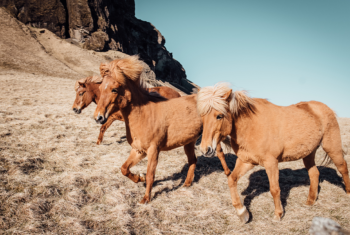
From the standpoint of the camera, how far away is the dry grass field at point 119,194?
300 centimetres

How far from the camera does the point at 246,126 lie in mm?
3357

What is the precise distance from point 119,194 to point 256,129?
285 centimetres

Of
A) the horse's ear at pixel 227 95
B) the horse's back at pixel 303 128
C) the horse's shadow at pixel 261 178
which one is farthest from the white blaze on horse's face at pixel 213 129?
the horse's shadow at pixel 261 178

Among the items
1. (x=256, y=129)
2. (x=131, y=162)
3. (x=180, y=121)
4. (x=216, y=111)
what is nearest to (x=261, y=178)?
(x=256, y=129)

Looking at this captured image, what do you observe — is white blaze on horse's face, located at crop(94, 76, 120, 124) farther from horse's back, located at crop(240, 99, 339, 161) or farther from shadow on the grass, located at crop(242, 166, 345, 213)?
shadow on the grass, located at crop(242, 166, 345, 213)

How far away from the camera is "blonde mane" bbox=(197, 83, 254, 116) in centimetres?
298

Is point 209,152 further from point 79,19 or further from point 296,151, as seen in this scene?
point 79,19

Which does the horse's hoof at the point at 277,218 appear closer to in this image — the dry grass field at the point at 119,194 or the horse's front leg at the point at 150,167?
the dry grass field at the point at 119,194

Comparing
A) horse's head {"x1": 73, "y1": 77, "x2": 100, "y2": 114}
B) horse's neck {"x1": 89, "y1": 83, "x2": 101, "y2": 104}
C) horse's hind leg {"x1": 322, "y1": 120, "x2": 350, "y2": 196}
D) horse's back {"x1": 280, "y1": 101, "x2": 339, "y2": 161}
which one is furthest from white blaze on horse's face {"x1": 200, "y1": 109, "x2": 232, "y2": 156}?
horse's head {"x1": 73, "y1": 77, "x2": 100, "y2": 114}

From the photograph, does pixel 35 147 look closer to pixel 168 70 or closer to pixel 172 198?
pixel 172 198

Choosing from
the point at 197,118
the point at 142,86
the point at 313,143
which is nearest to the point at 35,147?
the point at 142,86

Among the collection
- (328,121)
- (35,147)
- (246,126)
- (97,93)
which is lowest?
(35,147)

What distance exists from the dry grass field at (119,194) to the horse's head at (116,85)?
5.21ft

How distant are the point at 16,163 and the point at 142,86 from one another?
11.2ft
